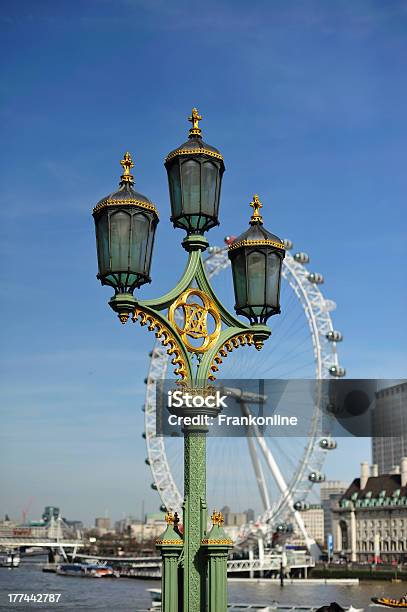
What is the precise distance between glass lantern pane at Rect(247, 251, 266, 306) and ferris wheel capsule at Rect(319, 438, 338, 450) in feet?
175

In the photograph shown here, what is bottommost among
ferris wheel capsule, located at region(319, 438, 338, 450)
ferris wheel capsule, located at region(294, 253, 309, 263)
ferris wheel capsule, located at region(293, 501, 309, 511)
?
ferris wheel capsule, located at region(293, 501, 309, 511)

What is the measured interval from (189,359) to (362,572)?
281 feet

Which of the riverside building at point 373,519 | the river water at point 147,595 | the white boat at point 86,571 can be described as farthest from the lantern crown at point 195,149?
the riverside building at point 373,519

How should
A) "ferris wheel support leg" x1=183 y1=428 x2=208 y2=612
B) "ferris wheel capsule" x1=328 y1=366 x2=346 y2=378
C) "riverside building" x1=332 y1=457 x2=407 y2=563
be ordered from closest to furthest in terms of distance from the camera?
"ferris wheel support leg" x1=183 y1=428 x2=208 y2=612 < "ferris wheel capsule" x1=328 y1=366 x2=346 y2=378 < "riverside building" x1=332 y1=457 x2=407 y2=563

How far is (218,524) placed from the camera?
20.2ft

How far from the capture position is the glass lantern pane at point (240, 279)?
6.74 m

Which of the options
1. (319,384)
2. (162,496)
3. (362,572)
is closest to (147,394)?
(162,496)

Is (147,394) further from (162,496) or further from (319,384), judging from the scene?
(319,384)

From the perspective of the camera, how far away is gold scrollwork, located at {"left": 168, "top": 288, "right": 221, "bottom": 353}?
648 cm

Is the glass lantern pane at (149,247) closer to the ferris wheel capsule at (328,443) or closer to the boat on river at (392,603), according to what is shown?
the boat on river at (392,603)

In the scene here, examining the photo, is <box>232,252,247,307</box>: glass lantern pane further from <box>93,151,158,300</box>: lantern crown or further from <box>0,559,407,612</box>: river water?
<box>0,559,407,612</box>: river water

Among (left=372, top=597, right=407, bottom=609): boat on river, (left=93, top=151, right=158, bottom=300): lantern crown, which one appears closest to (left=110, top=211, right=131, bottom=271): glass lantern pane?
(left=93, top=151, right=158, bottom=300): lantern crown

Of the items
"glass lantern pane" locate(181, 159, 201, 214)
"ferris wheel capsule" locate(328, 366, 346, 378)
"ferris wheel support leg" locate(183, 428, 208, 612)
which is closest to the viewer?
"ferris wheel support leg" locate(183, 428, 208, 612)

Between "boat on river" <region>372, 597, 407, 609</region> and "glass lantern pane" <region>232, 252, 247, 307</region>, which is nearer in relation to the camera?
"glass lantern pane" <region>232, 252, 247, 307</region>
